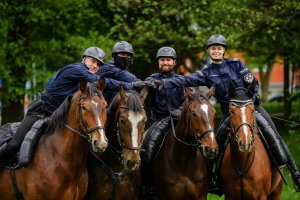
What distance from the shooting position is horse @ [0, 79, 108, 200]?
360 inches

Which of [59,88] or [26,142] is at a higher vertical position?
[59,88]

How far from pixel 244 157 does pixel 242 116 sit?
74 cm

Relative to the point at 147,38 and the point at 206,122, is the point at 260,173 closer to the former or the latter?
the point at 206,122

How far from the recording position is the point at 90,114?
906cm

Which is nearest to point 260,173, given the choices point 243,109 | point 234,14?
point 243,109

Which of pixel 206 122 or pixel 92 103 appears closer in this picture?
pixel 92 103

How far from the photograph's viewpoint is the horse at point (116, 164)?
31.8 ft

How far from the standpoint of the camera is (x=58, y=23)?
26.8 m

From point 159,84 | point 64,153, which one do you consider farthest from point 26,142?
point 159,84

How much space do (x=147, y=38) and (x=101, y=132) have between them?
15.0m

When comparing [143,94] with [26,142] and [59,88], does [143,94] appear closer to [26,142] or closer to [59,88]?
[59,88]

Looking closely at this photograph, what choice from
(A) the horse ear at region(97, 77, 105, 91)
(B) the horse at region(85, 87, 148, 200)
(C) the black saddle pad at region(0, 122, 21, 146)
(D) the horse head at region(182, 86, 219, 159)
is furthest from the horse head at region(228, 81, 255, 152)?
(C) the black saddle pad at region(0, 122, 21, 146)

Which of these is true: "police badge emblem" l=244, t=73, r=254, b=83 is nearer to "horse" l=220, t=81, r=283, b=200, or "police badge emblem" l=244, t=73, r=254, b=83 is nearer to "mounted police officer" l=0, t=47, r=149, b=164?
"horse" l=220, t=81, r=283, b=200

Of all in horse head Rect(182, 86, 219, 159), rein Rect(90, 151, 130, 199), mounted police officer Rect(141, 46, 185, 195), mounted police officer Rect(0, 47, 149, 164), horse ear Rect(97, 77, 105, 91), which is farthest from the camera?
mounted police officer Rect(141, 46, 185, 195)
